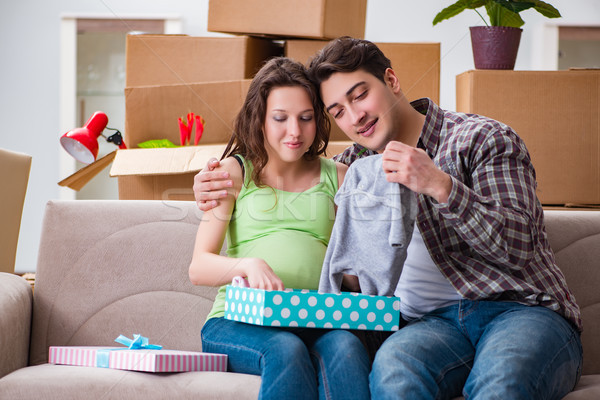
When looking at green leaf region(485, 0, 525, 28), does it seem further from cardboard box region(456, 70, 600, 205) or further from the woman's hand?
the woman's hand

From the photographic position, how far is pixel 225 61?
7.68ft

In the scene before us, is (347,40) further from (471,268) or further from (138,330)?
(138,330)

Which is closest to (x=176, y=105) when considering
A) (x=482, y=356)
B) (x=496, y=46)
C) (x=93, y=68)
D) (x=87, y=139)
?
(x=87, y=139)

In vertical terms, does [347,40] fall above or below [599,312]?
above

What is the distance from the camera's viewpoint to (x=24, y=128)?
14.0 ft

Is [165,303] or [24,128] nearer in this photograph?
[165,303]

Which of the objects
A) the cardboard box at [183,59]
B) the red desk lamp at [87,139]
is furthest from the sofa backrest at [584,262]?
the red desk lamp at [87,139]

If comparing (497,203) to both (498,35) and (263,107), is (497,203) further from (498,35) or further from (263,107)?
(498,35)

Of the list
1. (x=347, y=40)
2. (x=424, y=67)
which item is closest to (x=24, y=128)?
(x=424, y=67)

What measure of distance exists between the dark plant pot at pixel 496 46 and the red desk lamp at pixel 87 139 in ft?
4.24

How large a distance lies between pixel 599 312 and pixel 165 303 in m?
1.03

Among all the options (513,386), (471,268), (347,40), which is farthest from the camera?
(347,40)

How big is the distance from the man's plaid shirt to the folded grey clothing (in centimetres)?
8

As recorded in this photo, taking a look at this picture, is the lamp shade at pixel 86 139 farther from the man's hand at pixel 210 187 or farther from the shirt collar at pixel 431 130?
the shirt collar at pixel 431 130
